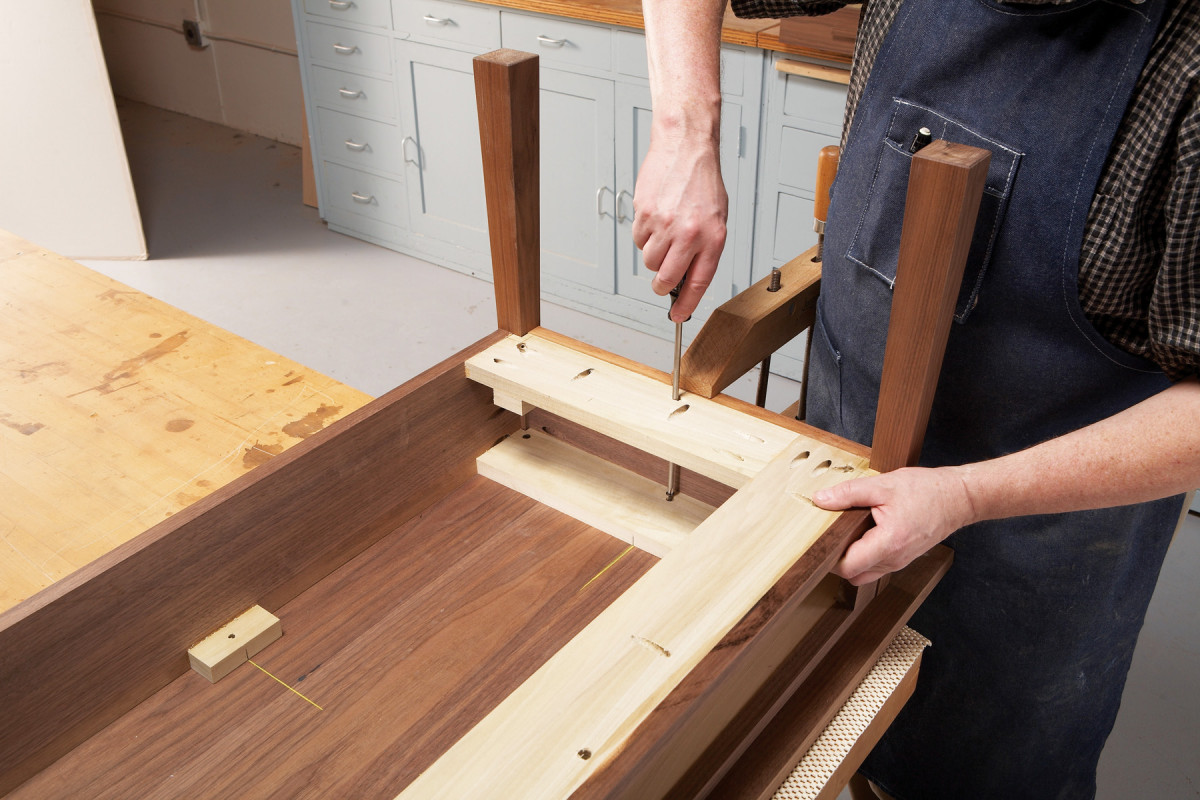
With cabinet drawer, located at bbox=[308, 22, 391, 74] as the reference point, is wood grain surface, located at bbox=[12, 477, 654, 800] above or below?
below

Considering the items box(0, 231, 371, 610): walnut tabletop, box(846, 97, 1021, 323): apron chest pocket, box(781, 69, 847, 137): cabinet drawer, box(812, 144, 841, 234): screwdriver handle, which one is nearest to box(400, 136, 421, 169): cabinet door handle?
box(781, 69, 847, 137): cabinet drawer

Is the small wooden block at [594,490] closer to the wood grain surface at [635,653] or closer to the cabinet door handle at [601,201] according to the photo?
the wood grain surface at [635,653]

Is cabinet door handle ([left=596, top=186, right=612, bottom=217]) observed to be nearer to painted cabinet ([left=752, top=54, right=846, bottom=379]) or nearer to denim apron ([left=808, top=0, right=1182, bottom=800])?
painted cabinet ([left=752, top=54, right=846, bottom=379])

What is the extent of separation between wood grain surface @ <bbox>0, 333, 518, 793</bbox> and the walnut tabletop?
189mm

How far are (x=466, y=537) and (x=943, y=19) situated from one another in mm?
704

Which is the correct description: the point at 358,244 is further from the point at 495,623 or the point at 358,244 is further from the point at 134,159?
the point at 495,623

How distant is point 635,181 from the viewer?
2.54 m

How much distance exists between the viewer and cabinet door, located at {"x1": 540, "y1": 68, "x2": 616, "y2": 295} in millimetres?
2723

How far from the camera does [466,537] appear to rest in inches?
42.1

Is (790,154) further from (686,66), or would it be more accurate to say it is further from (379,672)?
(379,672)

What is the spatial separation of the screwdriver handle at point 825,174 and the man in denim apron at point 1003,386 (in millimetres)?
48

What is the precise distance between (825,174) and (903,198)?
0.54 ft

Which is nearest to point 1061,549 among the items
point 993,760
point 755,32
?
point 993,760

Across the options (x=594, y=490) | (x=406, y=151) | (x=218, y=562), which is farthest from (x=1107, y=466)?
(x=406, y=151)
